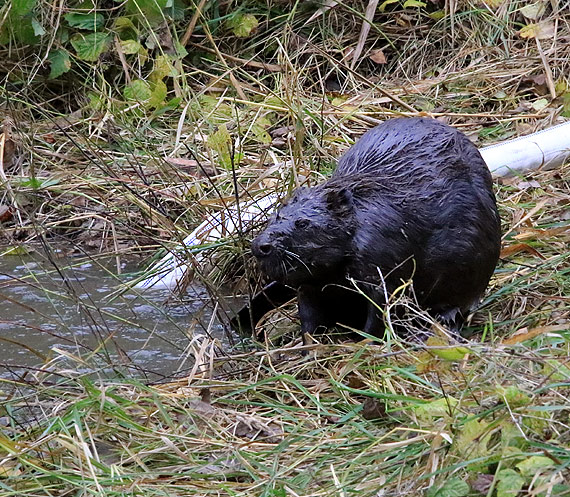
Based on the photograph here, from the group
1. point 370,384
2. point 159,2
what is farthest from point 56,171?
point 370,384

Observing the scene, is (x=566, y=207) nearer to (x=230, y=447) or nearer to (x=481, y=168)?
(x=481, y=168)

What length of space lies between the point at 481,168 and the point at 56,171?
2.71 metres

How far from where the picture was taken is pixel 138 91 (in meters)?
5.95

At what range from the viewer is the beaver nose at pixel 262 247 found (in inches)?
125

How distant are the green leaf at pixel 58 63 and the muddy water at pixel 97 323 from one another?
65.7 inches

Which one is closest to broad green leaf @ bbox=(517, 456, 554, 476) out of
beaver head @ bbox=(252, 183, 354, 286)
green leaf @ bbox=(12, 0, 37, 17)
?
beaver head @ bbox=(252, 183, 354, 286)

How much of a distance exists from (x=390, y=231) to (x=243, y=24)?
11.3 ft

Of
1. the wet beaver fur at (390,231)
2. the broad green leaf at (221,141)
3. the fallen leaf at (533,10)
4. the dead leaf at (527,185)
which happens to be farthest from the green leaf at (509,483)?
the fallen leaf at (533,10)

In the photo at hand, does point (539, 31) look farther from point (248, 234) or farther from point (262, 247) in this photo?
point (262, 247)

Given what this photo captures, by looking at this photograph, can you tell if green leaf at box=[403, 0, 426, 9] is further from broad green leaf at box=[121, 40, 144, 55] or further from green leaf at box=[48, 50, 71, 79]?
green leaf at box=[48, 50, 71, 79]

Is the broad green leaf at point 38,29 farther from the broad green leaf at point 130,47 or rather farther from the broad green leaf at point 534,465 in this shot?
the broad green leaf at point 534,465

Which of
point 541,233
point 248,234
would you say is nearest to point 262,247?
point 248,234

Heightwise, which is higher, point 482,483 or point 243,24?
point 482,483

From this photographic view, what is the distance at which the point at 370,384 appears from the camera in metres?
2.90
